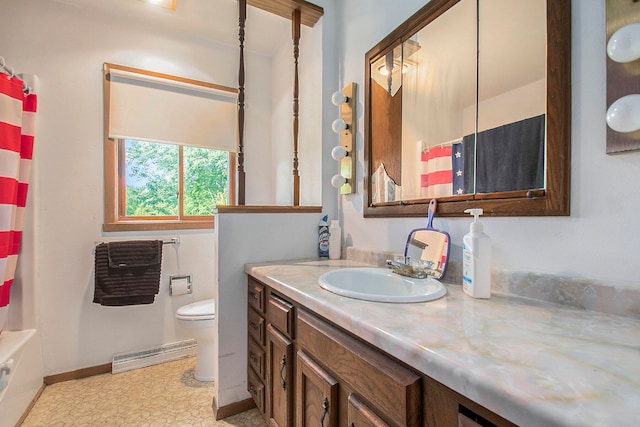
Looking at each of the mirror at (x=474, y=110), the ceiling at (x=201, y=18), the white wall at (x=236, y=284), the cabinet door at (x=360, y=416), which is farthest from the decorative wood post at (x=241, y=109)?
the cabinet door at (x=360, y=416)

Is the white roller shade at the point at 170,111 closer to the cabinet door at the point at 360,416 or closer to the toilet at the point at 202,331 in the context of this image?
the toilet at the point at 202,331

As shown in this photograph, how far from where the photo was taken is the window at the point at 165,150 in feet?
6.47

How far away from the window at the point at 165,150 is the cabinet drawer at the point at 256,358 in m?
1.11

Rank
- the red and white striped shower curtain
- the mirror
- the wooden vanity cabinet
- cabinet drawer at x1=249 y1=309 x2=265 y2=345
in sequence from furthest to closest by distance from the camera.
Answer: the red and white striped shower curtain
cabinet drawer at x1=249 y1=309 x2=265 y2=345
the mirror
the wooden vanity cabinet

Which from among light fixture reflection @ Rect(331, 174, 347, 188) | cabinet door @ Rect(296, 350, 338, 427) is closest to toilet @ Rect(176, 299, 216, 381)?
cabinet door @ Rect(296, 350, 338, 427)

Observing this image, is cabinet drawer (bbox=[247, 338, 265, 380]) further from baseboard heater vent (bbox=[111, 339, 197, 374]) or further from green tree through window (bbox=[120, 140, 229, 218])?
green tree through window (bbox=[120, 140, 229, 218])

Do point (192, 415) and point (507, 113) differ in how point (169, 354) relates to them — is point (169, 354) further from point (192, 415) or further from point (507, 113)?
point (507, 113)

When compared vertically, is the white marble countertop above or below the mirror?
below

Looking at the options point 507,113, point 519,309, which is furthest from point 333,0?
point 519,309

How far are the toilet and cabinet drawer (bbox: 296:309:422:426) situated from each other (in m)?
1.09

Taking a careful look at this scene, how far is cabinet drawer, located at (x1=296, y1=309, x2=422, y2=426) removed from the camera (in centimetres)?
54

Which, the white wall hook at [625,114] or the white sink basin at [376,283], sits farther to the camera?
the white sink basin at [376,283]

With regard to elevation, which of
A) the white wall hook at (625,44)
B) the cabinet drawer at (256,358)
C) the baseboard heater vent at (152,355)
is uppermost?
the white wall hook at (625,44)

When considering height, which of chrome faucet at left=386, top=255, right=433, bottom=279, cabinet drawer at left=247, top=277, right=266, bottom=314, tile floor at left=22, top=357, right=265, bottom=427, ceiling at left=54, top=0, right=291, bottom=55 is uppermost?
ceiling at left=54, top=0, right=291, bottom=55
